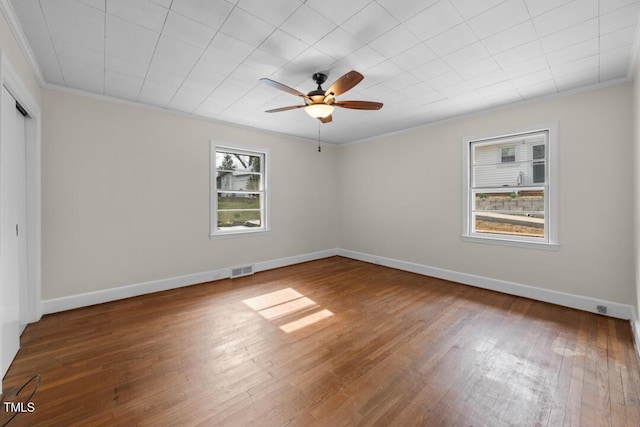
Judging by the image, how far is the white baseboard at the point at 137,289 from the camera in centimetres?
313

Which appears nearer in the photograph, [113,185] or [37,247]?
[37,247]

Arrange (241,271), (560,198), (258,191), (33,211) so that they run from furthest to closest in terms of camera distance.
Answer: (258,191)
(241,271)
(560,198)
(33,211)

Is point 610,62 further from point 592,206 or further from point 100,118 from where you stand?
point 100,118

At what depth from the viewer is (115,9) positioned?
185cm

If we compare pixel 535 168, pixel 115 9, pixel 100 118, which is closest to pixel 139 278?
pixel 100 118

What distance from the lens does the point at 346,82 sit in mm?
2299

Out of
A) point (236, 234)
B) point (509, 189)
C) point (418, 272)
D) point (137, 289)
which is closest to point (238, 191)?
point (236, 234)

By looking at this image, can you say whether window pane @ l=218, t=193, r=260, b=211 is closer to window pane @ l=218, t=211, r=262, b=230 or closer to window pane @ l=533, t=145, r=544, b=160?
window pane @ l=218, t=211, r=262, b=230

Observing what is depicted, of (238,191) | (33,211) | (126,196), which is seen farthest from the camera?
(238,191)

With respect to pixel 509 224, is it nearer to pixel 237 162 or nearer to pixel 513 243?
pixel 513 243

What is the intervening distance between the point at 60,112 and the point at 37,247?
5.27 feet

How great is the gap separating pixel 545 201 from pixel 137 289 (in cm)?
571

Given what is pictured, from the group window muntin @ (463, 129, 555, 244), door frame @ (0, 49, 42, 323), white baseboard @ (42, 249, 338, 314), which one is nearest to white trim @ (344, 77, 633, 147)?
window muntin @ (463, 129, 555, 244)

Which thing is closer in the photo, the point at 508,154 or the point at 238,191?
the point at 508,154
